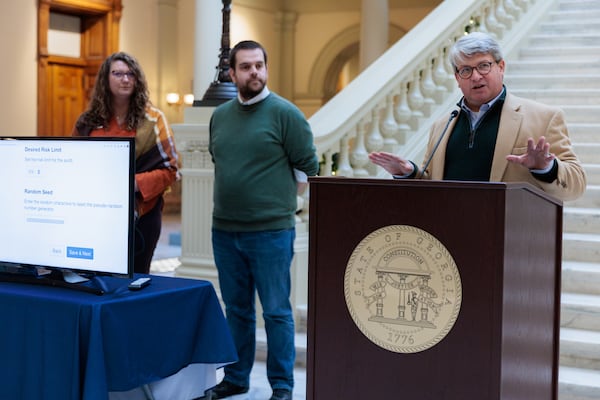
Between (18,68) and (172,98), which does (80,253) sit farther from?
(172,98)

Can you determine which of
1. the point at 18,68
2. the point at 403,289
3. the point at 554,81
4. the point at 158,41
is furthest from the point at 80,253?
the point at 158,41

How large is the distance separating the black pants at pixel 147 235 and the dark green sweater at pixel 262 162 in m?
0.31

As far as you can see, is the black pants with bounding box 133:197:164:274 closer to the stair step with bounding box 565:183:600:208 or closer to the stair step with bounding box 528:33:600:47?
the stair step with bounding box 565:183:600:208

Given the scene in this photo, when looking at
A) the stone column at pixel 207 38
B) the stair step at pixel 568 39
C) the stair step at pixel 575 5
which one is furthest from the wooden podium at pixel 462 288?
the stone column at pixel 207 38

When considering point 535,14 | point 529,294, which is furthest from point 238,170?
point 535,14

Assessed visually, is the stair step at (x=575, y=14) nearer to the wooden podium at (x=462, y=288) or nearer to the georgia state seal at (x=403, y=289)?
the wooden podium at (x=462, y=288)

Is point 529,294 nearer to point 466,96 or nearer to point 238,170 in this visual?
point 466,96

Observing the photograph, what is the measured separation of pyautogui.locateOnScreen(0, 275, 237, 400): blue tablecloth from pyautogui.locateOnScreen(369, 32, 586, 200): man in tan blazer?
80 cm

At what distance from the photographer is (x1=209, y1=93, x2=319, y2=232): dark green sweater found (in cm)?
399

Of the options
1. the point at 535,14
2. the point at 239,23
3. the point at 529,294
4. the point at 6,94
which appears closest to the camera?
the point at 529,294

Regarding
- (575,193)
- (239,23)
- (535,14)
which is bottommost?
(575,193)

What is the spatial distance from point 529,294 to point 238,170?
1953 mm

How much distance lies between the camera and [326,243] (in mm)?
2328

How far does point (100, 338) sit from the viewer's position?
2496 millimetres
